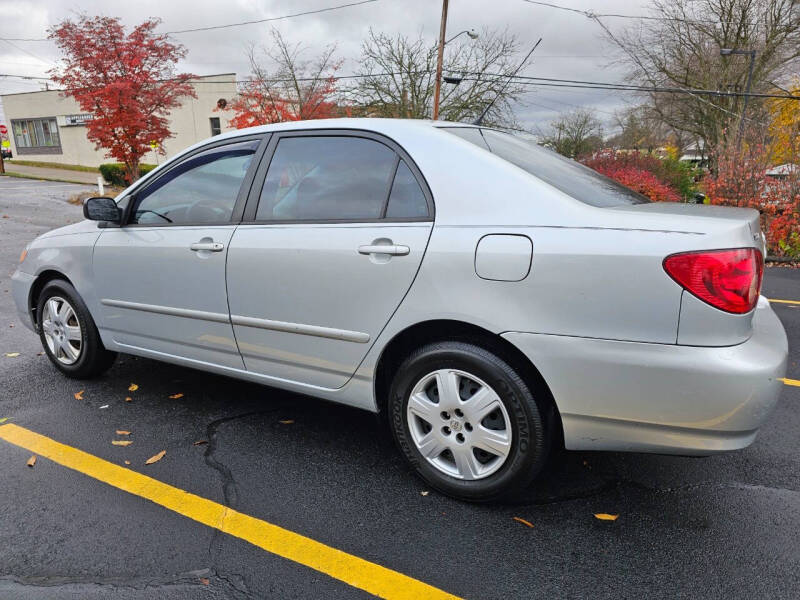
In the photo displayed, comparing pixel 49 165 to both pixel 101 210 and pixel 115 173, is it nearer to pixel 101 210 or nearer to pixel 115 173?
pixel 115 173

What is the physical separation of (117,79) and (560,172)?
1968 centimetres

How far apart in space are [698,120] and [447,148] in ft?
120

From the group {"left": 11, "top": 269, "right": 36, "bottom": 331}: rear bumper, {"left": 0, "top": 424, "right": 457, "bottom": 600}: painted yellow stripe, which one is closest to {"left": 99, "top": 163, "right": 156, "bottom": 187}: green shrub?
{"left": 11, "top": 269, "right": 36, "bottom": 331}: rear bumper

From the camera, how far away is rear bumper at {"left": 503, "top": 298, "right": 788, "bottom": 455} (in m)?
2.02

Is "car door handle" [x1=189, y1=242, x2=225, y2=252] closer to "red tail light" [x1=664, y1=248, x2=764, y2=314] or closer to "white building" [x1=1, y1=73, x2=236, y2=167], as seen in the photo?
"red tail light" [x1=664, y1=248, x2=764, y2=314]

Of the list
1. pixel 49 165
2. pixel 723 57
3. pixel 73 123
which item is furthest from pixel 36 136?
pixel 723 57

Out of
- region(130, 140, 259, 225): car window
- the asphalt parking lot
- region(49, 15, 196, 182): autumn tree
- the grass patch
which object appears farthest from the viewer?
the grass patch

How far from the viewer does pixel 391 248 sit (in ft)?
8.23

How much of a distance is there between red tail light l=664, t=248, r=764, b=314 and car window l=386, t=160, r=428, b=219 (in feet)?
3.34

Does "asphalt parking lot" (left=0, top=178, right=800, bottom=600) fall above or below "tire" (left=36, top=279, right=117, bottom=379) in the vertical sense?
below

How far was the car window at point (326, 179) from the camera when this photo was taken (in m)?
2.71

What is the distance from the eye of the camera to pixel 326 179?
113 inches

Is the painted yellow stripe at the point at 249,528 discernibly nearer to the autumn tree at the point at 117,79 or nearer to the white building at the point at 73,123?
the autumn tree at the point at 117,79

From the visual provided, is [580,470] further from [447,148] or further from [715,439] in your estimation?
[447,148]
